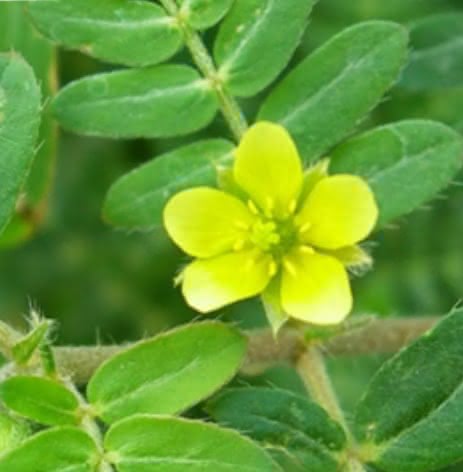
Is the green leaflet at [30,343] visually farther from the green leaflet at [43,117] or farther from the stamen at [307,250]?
the green leaflet at [43,117]

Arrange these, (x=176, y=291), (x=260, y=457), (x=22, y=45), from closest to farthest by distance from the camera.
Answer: (x=260, y=457) → (x=22, y=45) → (x=176, y=291)

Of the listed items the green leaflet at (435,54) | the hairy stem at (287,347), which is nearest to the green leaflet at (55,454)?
the hairy stem at (287,347)

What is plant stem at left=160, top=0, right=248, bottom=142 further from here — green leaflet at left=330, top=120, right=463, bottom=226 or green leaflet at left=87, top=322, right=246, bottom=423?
green leaflet at left=87, top=322, right=246, bottom=423

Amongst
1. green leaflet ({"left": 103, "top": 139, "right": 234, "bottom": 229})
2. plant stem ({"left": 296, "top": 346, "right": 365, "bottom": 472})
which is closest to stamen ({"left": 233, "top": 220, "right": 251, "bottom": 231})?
green leaflet ({"left": 103, "top": 139, "right": 234, "bottom": 229})

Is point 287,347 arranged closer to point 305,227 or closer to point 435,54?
point 305,227

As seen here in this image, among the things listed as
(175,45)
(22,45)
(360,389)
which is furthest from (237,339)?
(360,389)

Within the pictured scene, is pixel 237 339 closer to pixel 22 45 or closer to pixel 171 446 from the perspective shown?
pixel 171 446
